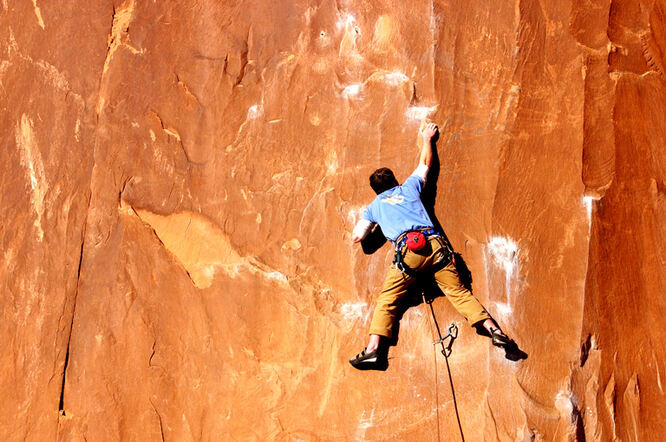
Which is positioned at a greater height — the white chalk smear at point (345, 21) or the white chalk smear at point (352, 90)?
the white chalk smear at point (345, 21)

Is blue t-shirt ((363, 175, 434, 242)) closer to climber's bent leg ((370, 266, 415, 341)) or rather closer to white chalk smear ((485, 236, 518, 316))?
climber's bent leg ((370, 266, 415, 341))

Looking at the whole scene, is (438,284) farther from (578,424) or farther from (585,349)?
(578,424)

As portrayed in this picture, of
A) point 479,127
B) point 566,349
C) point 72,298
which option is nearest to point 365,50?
point 479,127

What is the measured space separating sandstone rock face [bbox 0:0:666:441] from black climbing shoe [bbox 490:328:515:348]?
206 millimetres

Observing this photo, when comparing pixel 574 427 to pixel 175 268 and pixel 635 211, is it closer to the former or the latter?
pixel 635 211

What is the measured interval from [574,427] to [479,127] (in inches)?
76.5

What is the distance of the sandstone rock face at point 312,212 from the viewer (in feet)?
12.7

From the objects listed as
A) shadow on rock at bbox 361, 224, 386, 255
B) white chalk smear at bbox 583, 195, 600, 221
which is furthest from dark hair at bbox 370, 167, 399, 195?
white chalk smear at bbox 583, 195, 600, 221

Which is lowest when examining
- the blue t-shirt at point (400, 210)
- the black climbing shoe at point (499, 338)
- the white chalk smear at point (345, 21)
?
the black climbing shoe at point (499, 338)

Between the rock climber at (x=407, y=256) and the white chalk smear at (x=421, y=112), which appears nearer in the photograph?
the rock climber at (x=407, y=256)

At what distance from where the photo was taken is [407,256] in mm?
3762

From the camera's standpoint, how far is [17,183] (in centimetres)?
452

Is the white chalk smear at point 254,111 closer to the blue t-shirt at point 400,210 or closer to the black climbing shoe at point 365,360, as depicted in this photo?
the blue t-shirt at point 400,210

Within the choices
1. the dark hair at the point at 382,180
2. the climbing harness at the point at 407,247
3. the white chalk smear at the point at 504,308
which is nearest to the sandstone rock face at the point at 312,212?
the white chalk smear at the point at 504,308
